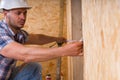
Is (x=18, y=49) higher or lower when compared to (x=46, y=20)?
lower

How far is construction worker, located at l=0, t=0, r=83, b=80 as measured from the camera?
3.64 ft

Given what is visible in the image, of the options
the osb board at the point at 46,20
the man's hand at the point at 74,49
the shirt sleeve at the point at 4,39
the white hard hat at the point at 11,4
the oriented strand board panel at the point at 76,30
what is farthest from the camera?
the osb board at the point at 46,20

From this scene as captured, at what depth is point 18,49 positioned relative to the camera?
1.28 metres

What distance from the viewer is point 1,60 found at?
68.5 inches

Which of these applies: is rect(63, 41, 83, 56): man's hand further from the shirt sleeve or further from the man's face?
the man's face

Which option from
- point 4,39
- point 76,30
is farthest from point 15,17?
point 76,30

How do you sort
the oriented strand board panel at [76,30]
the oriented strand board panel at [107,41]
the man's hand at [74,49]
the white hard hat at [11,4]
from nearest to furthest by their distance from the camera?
the oriented strand board panel at [107,41] → the man's hand at [74,49] → the white hard hat at [11,4] → the oriented strand board panel at [76,30]

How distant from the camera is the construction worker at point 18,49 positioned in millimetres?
1109

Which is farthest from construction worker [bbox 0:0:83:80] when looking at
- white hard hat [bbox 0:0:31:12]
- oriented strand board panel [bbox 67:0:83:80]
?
oriented strand board panel [bbox 67:0:83:80]

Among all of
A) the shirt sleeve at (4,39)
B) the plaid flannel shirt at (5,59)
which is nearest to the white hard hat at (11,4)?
the plaid flannel shirt at (5,59)

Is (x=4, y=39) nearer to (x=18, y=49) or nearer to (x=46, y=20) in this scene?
(x=18, y=49)

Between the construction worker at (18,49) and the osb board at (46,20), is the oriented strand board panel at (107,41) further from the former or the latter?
the osb board at (46,20)

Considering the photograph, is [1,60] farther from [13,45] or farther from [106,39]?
[106,39]

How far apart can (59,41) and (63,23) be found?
1001mm
